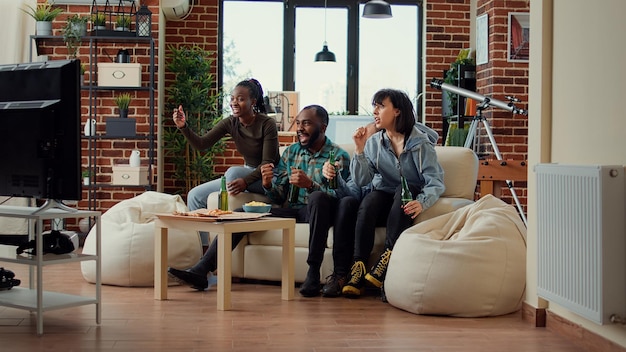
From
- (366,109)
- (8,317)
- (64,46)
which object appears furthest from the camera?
(366,109)

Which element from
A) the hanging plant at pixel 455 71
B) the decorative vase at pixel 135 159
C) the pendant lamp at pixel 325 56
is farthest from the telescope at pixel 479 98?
the decorative vase at pixel 135 159

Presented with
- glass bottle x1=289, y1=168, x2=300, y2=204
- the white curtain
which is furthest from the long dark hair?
the white curtain

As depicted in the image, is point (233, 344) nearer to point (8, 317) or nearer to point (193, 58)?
point (8, 317)

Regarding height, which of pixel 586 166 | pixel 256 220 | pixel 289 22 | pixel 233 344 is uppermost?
pixel 289 22

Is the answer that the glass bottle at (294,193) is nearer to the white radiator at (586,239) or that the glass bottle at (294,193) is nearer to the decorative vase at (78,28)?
the white radiator at (586,239)

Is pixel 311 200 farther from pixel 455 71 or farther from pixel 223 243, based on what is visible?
pixel 455 71

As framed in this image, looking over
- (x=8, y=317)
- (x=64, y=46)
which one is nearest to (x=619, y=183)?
(x=8, y=317)

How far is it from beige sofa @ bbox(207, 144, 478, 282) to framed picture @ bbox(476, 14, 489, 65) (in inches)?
124

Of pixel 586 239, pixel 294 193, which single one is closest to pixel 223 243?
pixel 294 193

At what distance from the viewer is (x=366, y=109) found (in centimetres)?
937

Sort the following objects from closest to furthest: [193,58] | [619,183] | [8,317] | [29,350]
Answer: [619,183]
[29,350]
[8,317]
[193,58]

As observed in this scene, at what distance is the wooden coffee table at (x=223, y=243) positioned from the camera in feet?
14.3

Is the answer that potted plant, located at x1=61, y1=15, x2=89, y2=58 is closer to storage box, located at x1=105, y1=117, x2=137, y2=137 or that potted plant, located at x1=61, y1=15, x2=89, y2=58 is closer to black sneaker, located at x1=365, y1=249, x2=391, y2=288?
storage box, located at x1=105, y1=117, x2=137, y2=137

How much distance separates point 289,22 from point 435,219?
5095 millimetres
